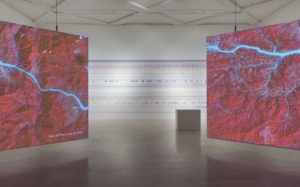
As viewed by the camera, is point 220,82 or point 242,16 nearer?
point 220,82

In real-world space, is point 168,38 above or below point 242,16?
below

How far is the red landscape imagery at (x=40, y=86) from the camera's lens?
418 cm

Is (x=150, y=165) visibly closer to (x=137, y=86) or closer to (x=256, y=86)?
(x=256, y=86)

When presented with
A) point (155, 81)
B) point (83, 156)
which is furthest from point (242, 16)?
point (83, 156)

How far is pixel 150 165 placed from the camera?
152 inches

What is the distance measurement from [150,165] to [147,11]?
7145mm

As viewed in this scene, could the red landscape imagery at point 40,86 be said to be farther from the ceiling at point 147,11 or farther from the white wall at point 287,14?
the white wall at point 287,14

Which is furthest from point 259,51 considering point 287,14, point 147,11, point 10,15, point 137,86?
point 10,15

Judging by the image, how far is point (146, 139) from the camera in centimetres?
606

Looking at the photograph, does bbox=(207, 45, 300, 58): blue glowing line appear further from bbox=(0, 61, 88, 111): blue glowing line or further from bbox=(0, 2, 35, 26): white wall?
bbox=(0, 2, 35, 26): white wall

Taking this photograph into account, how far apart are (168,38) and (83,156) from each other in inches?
309

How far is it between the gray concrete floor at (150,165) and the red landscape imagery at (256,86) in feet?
1.32

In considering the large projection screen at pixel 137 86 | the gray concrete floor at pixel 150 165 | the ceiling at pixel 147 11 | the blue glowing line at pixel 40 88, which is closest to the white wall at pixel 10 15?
the ceiling at pixel 147 11

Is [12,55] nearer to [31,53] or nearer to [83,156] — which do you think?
[31,53]
